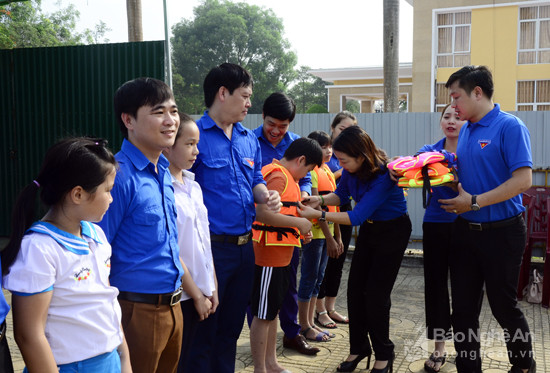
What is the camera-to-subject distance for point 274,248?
141 inches

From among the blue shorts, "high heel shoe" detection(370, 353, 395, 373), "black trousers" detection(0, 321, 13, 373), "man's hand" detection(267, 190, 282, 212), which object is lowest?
"high heel shoe" detection(370, 353, 395, 373)

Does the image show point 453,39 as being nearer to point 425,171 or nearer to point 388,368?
point 425,171

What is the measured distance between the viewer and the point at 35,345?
1718 millimetres

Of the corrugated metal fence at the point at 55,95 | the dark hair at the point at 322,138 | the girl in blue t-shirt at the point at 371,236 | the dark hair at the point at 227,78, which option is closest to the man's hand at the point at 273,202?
the girl in blue t-shirt at the point at 371,236

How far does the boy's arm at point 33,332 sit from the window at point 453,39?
2445 cm

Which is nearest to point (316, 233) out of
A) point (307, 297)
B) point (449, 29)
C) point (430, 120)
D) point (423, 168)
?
point (307, 297)

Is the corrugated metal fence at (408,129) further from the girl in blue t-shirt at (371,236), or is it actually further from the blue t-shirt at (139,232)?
the blue t-shirt at (139,232)

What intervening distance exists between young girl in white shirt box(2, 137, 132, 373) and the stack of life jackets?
208 centimetres

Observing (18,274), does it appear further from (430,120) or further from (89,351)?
(430,120)

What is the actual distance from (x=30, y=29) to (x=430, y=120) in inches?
966

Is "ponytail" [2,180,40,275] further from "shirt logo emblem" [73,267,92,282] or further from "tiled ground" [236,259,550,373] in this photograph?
"tiled ground" [236,259,550,373]

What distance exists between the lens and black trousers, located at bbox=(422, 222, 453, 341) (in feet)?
13.2

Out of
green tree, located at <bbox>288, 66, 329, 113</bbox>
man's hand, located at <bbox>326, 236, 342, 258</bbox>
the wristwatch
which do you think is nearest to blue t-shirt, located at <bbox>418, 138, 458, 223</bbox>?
the wristwatch

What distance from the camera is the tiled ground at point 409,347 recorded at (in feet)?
13.2
